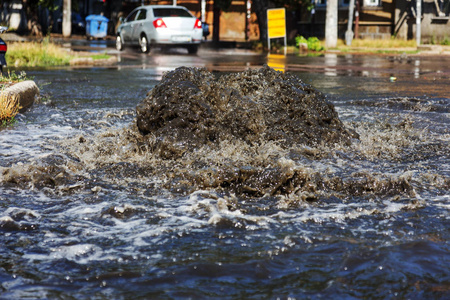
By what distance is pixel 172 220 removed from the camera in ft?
13.2

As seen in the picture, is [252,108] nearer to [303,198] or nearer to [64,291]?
[303,198]

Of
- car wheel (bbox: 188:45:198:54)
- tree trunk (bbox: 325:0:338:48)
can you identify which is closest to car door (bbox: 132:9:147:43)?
car wheel (bbox: 188:45:198:54)

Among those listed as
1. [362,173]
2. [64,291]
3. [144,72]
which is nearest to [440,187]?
[362,173]

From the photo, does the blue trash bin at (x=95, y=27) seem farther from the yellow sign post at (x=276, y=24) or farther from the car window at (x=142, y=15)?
the yellow sign post at (x=276, y=24)

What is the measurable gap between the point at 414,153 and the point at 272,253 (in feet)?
10.7

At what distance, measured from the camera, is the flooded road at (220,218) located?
10.1 ft

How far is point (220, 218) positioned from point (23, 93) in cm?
589

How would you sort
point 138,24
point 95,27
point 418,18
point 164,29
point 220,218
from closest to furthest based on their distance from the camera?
point 220,218, point 164,29, point 138,24, point 418,18, point 95,27

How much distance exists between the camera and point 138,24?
81.5 feet

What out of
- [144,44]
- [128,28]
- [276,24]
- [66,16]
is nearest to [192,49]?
[144,44]

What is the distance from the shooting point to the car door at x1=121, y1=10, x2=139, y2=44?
25438 millimetres

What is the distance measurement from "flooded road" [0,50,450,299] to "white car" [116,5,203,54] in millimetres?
16258

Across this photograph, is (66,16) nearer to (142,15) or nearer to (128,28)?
(128,28)

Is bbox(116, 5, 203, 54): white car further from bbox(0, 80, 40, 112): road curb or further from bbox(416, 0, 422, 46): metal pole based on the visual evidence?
bbox(0, 80, 40, 112): road curb
